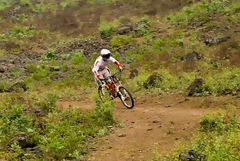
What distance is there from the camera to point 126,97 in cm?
962

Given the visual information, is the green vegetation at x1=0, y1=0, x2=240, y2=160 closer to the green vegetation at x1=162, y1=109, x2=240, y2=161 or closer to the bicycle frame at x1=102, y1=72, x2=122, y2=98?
the green vegetation at x1=162, y1=109, x2=240, y2=161

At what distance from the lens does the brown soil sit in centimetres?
586

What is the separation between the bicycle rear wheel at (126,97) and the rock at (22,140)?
151 inches

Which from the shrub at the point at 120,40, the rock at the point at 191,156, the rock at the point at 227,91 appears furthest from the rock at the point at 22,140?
the shrub at the point at 120,40

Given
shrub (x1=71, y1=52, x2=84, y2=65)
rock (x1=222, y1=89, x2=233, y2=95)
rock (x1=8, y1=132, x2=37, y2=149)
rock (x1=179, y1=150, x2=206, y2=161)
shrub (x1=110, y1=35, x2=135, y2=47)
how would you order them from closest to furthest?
rock (x1=179, y1=150, x2=206, y2=161) → rock (x1=8, y1=132, x2=37, y2=149) → rock (x1=222, y1=89, x2=233, y2=95) → shrub (x1=71, y1=52, x2=84, y2=65) → shrub (x1=110, y1=35, x2=135, y2=47)

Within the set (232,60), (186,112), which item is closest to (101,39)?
(232,60)

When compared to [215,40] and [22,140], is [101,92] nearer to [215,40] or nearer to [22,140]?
[22,140]

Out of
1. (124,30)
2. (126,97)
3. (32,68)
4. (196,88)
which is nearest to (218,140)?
(126,97)

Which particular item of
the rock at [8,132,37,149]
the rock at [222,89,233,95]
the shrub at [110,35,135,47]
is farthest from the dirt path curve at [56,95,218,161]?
the shrub at [110,35,135,47]

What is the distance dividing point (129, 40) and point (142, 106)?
11262 mm

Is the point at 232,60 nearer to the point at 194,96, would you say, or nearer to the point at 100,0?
the point at 194,96

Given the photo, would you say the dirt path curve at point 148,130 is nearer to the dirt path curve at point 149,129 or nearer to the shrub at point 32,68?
the dirt path curve at point 149,129

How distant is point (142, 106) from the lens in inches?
405

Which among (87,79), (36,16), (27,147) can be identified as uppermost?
(36,16)
